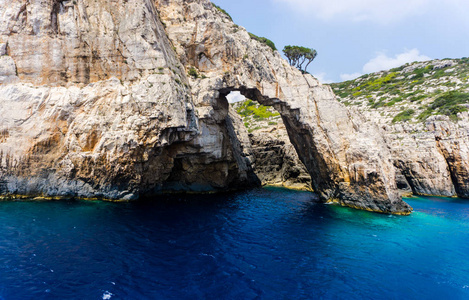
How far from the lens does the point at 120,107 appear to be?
24859 millimetres

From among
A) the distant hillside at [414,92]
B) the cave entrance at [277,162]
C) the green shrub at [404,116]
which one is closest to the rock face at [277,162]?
the cave entrance at [277,162]

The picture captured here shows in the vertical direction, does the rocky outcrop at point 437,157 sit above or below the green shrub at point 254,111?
below

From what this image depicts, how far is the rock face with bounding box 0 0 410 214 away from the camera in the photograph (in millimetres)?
24375

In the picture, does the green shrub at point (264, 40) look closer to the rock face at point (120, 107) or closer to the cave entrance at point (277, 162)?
the rock face at point (120, 107)

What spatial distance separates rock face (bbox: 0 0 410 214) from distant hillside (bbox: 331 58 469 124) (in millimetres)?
28910

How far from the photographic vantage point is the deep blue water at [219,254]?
11219 millimetres

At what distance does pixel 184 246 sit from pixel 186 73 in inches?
897

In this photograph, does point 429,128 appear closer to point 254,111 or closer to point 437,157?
point 437,157

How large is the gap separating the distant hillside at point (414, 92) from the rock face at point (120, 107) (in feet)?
94.8

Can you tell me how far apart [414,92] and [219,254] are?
69128 mm

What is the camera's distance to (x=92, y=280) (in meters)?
11.2

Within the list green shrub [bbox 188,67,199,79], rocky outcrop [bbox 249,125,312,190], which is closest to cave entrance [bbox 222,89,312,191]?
rocky outcrop [bbox 249,125,312,190]

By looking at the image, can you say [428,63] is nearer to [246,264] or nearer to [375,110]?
[375,110]

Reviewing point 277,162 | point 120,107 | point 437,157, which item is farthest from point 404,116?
point 120,107
